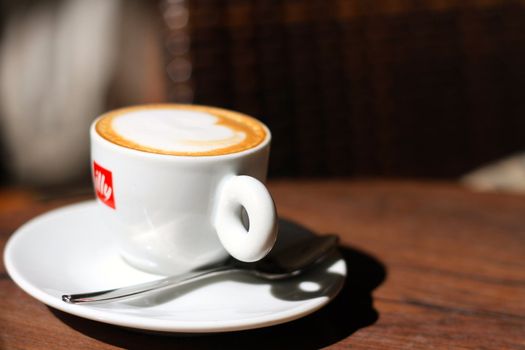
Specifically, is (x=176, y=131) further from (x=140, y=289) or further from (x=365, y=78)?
(x=365, y=78)

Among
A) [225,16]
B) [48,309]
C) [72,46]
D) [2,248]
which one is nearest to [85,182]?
[72,46]

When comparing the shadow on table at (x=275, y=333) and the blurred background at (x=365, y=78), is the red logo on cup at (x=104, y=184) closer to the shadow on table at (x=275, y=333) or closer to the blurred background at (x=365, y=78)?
the shadow on table at (x=275, y=333)

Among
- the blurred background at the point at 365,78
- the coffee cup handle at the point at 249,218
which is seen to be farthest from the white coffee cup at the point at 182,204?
the blurred background at the point at 365,78

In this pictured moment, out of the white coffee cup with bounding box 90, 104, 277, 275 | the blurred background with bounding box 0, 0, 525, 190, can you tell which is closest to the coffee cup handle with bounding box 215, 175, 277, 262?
the white coffee cup with bounding box 90, 104, 277, 275

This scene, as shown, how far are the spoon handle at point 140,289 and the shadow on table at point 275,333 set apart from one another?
0.03m

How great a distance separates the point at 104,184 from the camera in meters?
0.49

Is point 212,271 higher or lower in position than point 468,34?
lower

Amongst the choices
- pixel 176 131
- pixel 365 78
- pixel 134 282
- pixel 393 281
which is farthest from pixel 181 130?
pixel 365 78

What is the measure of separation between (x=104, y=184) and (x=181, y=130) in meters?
0.07

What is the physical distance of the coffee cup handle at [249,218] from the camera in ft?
1.40

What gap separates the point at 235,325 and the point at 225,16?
630 mm

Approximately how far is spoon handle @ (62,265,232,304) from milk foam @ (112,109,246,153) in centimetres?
9

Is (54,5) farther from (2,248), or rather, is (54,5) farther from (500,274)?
(500,274)

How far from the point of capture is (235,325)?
408mm
